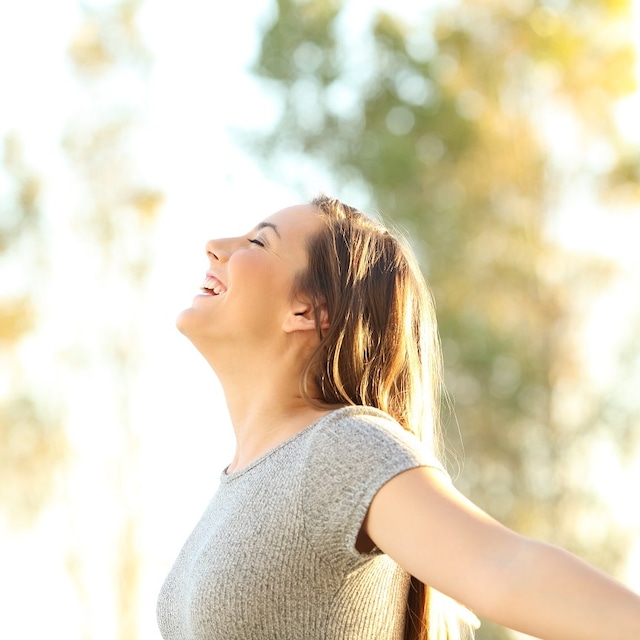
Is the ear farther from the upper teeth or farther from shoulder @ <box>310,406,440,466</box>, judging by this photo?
shoulder @ <box>310,406,440,466</box>

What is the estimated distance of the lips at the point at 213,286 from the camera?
1.62 m

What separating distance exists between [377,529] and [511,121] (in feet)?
31.8

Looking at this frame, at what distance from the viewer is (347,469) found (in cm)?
116

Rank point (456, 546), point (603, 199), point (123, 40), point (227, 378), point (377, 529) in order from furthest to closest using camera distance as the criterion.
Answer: point (123, 40), point (603, 199), point (227, 378), point (377, 529), point (456, 546)

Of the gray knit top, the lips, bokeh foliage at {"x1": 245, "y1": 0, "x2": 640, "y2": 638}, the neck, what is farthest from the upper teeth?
bokeh foliage at {"x1": 245, "y1": 0, "x2": 640, "y2": 638}

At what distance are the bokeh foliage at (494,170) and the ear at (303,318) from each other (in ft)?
26.1

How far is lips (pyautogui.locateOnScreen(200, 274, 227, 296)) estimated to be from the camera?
1.62 meters

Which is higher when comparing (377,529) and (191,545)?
(377,529)

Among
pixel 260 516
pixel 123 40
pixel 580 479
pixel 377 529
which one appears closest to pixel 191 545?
pixel 260 516

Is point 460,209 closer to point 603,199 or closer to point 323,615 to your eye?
point 603,199

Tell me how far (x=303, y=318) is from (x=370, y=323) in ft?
0.34

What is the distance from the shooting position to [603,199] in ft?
32.4

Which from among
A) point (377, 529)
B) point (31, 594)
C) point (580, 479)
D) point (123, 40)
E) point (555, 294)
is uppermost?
point (123, 40)

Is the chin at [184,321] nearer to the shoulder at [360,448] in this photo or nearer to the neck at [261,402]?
the neck at [261,402]
